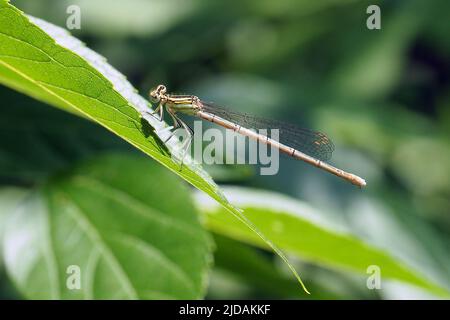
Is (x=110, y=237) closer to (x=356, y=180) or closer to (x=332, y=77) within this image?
(x=356, y=180)

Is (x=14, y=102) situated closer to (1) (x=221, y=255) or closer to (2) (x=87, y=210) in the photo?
(2) (x=87, y=210)

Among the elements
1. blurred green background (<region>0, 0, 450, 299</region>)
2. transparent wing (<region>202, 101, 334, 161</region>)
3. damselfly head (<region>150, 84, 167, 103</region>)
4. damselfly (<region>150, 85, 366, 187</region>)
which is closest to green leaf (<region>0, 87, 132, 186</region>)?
damselfly head (<region>150, 84, 167, 103</region>)

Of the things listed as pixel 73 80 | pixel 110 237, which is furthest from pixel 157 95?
pixel 73 80

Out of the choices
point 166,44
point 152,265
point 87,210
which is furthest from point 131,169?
point 166,44

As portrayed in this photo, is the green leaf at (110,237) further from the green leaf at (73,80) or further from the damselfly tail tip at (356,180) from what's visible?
the damselfly tail tip at (356,180)

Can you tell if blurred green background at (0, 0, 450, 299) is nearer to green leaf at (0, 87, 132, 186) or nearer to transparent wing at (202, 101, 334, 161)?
transparent wing at (202, 101, 334, 161)

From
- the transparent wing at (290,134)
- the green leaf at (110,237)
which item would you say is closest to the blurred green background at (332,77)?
the transparent wing at (290,134)
